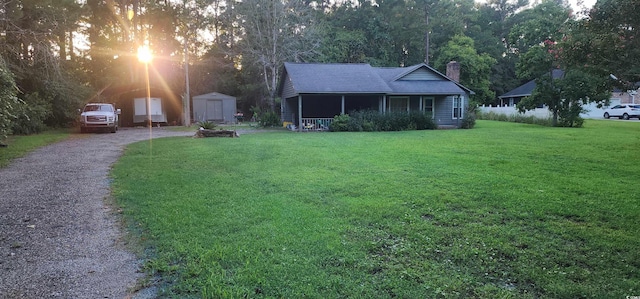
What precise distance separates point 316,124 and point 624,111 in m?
27.0

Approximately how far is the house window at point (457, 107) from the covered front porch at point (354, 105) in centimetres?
43

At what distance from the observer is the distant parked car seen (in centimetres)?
3094

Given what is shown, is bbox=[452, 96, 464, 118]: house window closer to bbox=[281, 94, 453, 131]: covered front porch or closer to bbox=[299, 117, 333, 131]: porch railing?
bbox=[281, 94, 453, 131]: covered front porch

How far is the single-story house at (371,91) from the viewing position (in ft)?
75.2

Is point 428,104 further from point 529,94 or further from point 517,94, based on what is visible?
point 517,94

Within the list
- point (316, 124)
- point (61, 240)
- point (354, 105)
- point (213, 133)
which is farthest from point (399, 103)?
point (61, 240)

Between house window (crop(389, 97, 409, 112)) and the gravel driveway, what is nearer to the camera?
the gravel driveway

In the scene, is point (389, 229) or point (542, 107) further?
point (542, 107)

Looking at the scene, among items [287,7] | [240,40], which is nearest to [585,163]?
[287,7]

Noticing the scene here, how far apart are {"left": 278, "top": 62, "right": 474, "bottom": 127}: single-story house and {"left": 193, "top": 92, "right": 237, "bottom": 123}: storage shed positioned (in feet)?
27.2

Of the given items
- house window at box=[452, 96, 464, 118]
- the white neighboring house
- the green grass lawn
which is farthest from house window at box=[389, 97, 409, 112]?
the green grass lawn

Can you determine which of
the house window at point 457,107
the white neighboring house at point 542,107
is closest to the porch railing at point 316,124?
the house window at point 457,107

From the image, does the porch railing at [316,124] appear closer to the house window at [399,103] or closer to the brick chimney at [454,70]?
the house window at [399,103]

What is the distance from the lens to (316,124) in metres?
22.9
